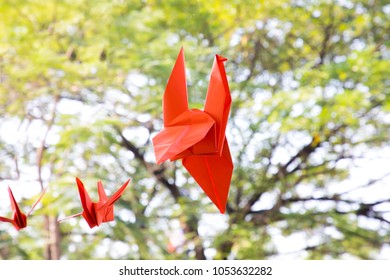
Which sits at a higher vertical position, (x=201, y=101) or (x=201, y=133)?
(x=201, y=133)

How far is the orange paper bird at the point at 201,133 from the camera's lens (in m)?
0.40

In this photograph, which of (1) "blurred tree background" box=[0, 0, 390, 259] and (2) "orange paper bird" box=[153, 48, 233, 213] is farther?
(1) "blurred tree background" box=[0, 0, 390, 259]

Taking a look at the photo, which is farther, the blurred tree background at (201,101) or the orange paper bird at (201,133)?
the blurred tree background at (201,101)

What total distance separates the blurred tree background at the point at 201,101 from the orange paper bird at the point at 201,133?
56.6 inches

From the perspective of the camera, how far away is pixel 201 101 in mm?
1872

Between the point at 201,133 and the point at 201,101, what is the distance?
1.47 metres

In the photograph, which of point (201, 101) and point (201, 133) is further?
point (201, 101)

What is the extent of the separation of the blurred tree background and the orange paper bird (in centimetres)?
144

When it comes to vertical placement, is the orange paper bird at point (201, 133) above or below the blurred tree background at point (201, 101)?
above

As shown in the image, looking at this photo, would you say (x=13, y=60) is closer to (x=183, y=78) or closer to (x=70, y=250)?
(x=70, y=250)

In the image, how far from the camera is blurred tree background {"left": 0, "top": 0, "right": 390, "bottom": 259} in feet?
6.34

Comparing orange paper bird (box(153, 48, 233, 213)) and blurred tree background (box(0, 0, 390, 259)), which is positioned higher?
orange paper bird (box(153, 48, 233, 213))
